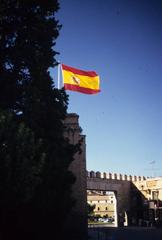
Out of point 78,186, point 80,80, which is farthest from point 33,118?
point 78,186

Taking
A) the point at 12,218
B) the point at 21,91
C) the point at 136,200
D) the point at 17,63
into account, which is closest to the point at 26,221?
the point at 12,218

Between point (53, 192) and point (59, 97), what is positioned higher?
point (59, 97)

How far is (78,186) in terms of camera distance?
24594 mm

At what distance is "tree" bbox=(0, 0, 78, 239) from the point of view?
12.8 metres

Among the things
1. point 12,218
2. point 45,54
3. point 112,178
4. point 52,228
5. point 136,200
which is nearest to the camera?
point 12,218

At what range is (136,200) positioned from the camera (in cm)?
4319

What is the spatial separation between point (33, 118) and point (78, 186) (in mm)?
10637

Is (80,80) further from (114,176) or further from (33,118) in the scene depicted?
(114,176)

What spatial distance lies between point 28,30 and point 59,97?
3.17m

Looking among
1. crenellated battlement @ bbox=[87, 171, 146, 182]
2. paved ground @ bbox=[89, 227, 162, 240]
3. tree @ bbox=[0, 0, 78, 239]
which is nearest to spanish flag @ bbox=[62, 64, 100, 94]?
tree @ bbox=[0, 0, 78, 239]

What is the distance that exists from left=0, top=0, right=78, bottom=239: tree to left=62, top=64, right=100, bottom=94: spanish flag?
4.86 m

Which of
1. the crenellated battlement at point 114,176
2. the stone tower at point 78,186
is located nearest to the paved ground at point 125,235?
the stone tower at point 78,186

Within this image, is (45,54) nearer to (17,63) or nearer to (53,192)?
(17,63)

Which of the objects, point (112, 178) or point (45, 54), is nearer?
point (45, 54)
